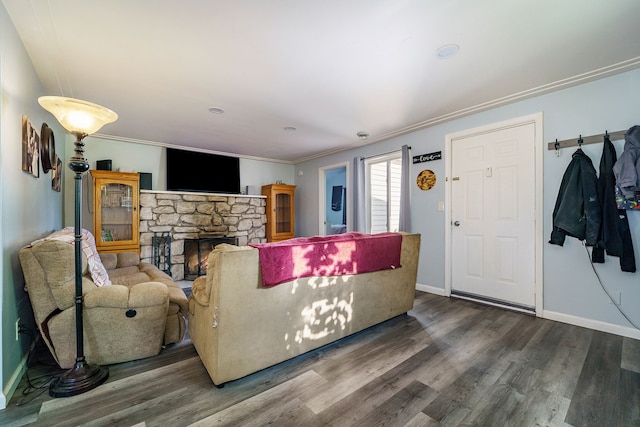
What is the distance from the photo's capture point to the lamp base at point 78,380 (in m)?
1.68

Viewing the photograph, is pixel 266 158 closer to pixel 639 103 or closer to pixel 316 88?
pixel 316 88

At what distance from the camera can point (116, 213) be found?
170 inches

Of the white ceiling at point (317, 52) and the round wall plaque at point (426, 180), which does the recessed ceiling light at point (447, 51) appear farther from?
the round wall plaque at point (426, 180)

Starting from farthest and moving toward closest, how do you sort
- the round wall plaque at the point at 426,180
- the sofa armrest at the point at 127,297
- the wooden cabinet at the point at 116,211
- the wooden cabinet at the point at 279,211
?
the wooden cabinet at the point at 279,211 → the wooden cabinet at the point at 116,211 → the round wall plaque at the point at 426,180 → the sofa armrest at the point at 127,297

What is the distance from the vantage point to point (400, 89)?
2.81 m

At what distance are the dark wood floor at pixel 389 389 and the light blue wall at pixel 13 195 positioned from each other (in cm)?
27

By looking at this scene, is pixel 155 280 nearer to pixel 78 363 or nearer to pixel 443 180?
pixel 78 363

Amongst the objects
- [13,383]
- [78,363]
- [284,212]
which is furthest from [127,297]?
[284,212]

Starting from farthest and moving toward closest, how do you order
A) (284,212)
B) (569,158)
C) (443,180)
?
(284,212), (443,180), (569,158)

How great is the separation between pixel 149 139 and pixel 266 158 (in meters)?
2.23

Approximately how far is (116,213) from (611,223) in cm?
613

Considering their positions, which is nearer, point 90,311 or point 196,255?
point 90,311

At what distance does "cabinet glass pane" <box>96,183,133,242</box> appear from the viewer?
4195 mm

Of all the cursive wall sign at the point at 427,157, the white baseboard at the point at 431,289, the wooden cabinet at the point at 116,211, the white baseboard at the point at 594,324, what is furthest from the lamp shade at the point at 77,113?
the white baseboard at the point at 594,324
